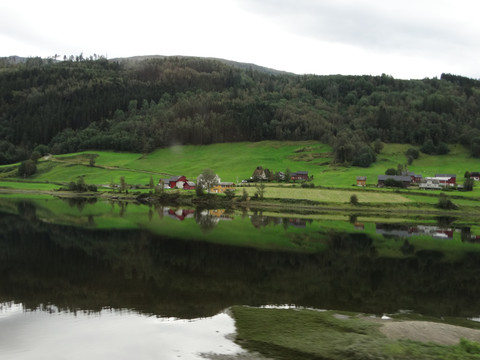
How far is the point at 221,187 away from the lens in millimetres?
127750

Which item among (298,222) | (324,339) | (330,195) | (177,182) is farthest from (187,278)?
(177,182)

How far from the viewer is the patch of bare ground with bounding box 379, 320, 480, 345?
24172mm

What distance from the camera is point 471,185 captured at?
121m

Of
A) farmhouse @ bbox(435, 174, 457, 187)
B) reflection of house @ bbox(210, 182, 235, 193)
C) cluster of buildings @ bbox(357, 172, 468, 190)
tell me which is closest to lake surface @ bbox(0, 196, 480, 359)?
reflection of house @ bbox(210, 182, 235, 193)

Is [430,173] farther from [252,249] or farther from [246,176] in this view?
[252,249]

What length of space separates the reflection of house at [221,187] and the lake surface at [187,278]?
5252cm

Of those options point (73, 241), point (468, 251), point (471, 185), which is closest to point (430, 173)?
point (471, 185)

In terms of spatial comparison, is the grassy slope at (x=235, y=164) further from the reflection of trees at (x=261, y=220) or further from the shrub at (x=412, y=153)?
the reflection of trees at (x=261, y=220)

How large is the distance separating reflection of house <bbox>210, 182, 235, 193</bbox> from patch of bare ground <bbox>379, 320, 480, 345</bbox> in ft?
327

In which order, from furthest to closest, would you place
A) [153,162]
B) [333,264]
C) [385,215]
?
[153,162]
[385,215]
[333,264]

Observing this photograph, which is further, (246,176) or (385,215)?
(246,176)

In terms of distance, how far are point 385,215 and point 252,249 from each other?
55.7 meters

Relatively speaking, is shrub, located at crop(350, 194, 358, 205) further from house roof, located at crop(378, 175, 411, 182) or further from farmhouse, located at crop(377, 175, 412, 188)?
house roof, located at crop(378, 175, 411, 182)

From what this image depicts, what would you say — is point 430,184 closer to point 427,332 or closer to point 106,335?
point 427,332
